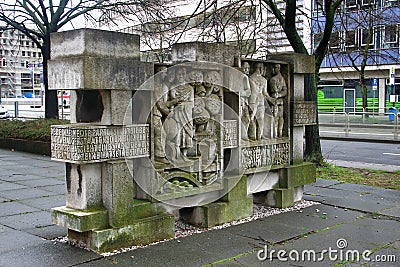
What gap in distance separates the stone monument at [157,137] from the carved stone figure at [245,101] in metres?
0.02

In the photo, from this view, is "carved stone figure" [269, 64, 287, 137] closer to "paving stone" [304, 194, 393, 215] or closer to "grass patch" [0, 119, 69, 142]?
"paving stone" [304, 194, 393, 215]

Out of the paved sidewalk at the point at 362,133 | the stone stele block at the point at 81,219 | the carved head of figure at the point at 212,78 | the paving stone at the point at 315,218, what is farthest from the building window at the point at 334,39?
the stone stele block at the point at 81,219

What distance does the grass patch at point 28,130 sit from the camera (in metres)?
17.2

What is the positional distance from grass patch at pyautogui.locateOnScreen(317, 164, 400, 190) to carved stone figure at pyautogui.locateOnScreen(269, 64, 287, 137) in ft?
11.6

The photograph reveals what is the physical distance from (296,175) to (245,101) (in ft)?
5.76

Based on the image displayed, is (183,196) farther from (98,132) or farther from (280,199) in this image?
(280,199)

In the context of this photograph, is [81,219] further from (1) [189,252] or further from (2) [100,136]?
(1) [189,252]

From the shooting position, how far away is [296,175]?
8883 mm

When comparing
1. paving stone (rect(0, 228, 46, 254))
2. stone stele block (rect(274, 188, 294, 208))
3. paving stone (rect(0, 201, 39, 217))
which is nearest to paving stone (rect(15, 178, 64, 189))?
paving stone (rect(0, 201, 39, 217))

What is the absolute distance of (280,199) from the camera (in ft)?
28.2

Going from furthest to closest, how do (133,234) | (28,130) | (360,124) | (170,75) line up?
(360,124) < (28,130) < (170,75) < (133,234)

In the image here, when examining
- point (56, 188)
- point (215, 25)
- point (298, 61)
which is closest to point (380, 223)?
point (298, 61)

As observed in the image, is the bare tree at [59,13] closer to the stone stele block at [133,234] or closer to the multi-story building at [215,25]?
the multi-story building at [215,25]

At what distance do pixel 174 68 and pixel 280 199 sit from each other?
3082mm
